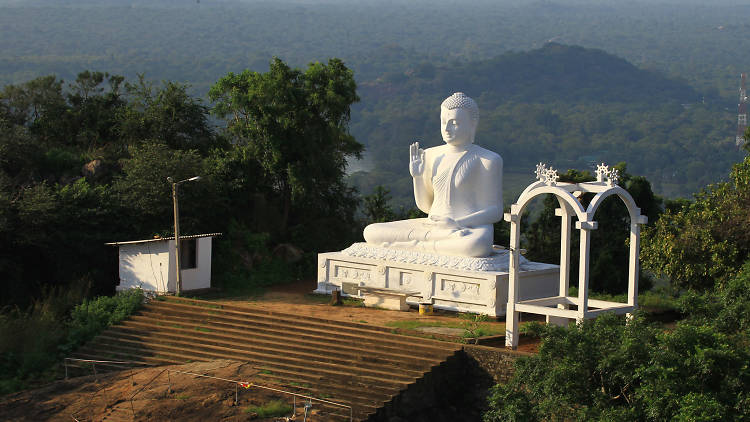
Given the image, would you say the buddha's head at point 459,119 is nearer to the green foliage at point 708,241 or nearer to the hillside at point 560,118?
the green foliage at point 708,241

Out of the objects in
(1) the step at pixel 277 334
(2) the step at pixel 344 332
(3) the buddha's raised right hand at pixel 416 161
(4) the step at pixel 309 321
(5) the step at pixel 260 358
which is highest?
(3) the buddha's raised right hand at pixel 416 161

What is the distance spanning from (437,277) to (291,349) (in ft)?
12.6

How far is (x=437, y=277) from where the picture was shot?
795 inches

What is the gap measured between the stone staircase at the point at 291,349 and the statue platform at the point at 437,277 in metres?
2.42

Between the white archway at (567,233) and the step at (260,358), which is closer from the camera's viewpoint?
the step at (260,358)

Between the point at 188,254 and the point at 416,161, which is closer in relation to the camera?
the point at 416,161

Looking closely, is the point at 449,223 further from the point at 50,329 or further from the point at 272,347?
the point at 50,329

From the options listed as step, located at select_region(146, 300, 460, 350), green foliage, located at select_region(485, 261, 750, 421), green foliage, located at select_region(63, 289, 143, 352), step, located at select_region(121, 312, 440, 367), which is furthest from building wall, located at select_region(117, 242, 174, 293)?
green foliage, located at select_region(485, 261, 750, 421)

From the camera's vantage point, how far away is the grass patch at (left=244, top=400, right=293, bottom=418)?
586 inches

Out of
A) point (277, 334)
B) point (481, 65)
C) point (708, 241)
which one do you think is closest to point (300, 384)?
point (277, 334)

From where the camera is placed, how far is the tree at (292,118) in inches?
1020

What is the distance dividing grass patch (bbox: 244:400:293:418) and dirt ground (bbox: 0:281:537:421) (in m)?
0.06

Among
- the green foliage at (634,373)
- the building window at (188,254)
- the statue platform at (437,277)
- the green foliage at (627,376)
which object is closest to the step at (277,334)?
the building window at (188,254)

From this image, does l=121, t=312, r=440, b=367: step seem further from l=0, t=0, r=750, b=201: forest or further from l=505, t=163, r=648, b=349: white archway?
l=0, t=0, r=750, b=201: forest
